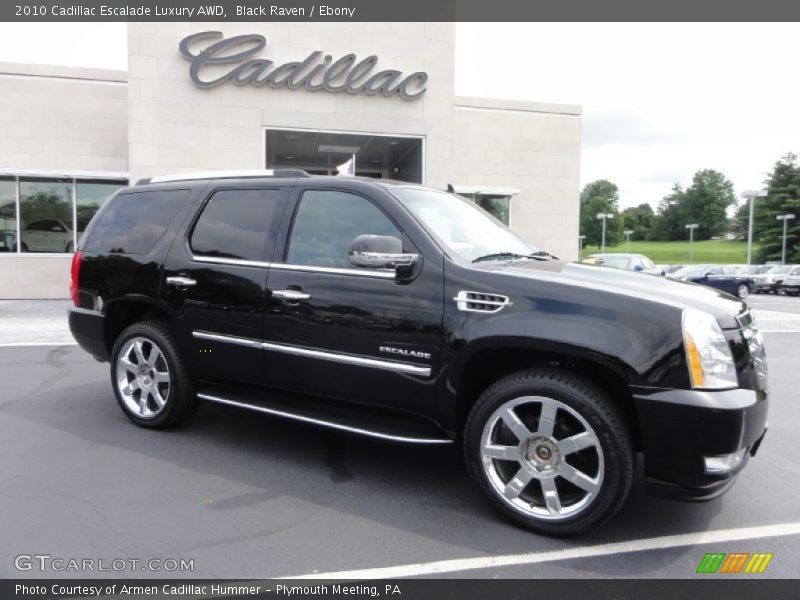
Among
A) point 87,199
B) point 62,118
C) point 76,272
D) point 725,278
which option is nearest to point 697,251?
point 725,278

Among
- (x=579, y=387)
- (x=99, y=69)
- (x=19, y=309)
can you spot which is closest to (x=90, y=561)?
(x=579, y=387)

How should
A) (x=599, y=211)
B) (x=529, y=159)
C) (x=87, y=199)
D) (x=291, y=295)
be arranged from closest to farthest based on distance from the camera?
(x=291, y=295)
(x=87, y=199)
(x=529, y=159)
(x=599, y=211)

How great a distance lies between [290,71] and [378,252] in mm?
14398

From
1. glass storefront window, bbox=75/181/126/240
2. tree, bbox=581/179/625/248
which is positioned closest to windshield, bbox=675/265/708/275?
glass storefront window, bbox=75/181/126/240

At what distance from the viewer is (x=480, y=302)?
3396 mm

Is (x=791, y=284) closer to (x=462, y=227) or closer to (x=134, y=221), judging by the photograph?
(x=462, y=227)

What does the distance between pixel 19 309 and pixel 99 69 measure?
7.47 meters

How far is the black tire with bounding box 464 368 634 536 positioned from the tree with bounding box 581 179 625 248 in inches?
4610

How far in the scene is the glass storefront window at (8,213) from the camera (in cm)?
1638

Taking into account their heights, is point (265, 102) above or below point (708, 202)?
below

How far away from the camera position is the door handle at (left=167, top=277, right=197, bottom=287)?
14.8ft

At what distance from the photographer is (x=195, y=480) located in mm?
3930

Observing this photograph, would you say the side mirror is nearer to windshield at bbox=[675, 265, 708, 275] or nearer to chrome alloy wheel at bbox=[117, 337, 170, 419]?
chrome alloy wheel at bbox=[117, 337, 170, 419]

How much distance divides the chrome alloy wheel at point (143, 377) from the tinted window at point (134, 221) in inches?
30.7
